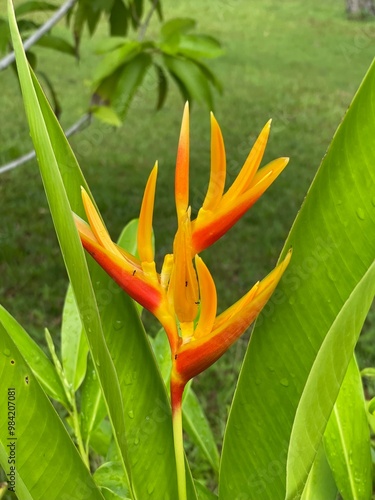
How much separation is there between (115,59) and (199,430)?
90 centimetres

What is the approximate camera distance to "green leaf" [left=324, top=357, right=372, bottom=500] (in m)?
0.61

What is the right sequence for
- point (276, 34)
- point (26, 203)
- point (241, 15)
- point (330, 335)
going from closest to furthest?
point (330, 335) < point (26, 203) < point (276, 34) < point (241, 15)

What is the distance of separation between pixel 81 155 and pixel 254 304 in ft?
12.2

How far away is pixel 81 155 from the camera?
13.3 ft

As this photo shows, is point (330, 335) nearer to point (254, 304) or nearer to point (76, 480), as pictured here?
point (254, 304)

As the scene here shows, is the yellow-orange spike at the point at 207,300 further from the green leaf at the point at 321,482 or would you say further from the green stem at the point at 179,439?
the green leaf at the point at 321,482

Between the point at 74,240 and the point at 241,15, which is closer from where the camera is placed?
the point at 74,240

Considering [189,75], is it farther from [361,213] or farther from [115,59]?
[361,213]

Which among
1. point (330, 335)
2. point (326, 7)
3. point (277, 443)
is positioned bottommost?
point (326, 7)

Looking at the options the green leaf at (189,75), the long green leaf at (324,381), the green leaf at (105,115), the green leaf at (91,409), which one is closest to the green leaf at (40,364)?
the green leaf at (91,409)

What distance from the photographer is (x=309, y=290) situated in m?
0.51

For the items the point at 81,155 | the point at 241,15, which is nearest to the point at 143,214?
the point at 81,155

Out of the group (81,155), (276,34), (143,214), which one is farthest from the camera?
(276,34)

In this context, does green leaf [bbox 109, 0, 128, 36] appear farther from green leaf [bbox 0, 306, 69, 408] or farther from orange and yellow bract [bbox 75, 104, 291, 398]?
orange and yellow bract [bbox 75, 104, 291, 398]
